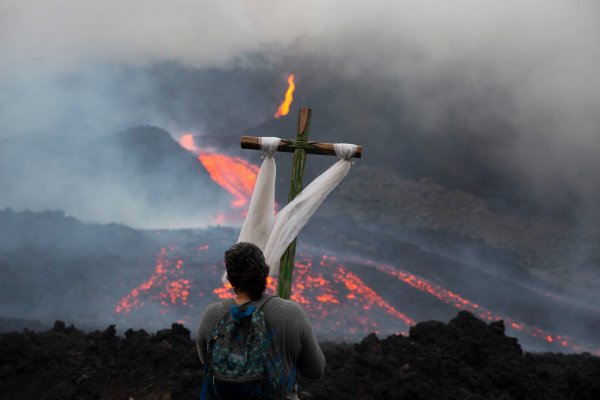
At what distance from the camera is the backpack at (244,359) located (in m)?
3.19

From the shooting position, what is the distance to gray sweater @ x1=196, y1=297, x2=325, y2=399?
331 cm

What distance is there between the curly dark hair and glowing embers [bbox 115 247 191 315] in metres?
16.7

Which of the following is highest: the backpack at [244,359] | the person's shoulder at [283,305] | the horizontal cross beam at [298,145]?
the horizontal cross beam at [298,145]

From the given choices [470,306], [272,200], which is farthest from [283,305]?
[470,306]

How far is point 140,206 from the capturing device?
3250 cm

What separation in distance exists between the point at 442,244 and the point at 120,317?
70.3ft

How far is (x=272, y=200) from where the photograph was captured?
5516mm

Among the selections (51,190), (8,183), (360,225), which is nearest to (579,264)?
(360,225)

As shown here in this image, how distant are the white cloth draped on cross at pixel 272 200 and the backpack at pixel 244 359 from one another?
2.09 meters

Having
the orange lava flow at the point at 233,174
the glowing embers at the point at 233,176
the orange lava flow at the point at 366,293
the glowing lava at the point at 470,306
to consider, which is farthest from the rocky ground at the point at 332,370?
the orange lava flow at the point at 233,174

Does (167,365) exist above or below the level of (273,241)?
below

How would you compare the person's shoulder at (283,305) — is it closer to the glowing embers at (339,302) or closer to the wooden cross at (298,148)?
the wooden cross at (298,148)

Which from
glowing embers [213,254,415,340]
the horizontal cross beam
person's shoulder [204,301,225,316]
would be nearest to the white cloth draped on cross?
the horizontal cross beam

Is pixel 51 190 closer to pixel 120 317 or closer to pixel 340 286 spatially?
pixel 120 317
